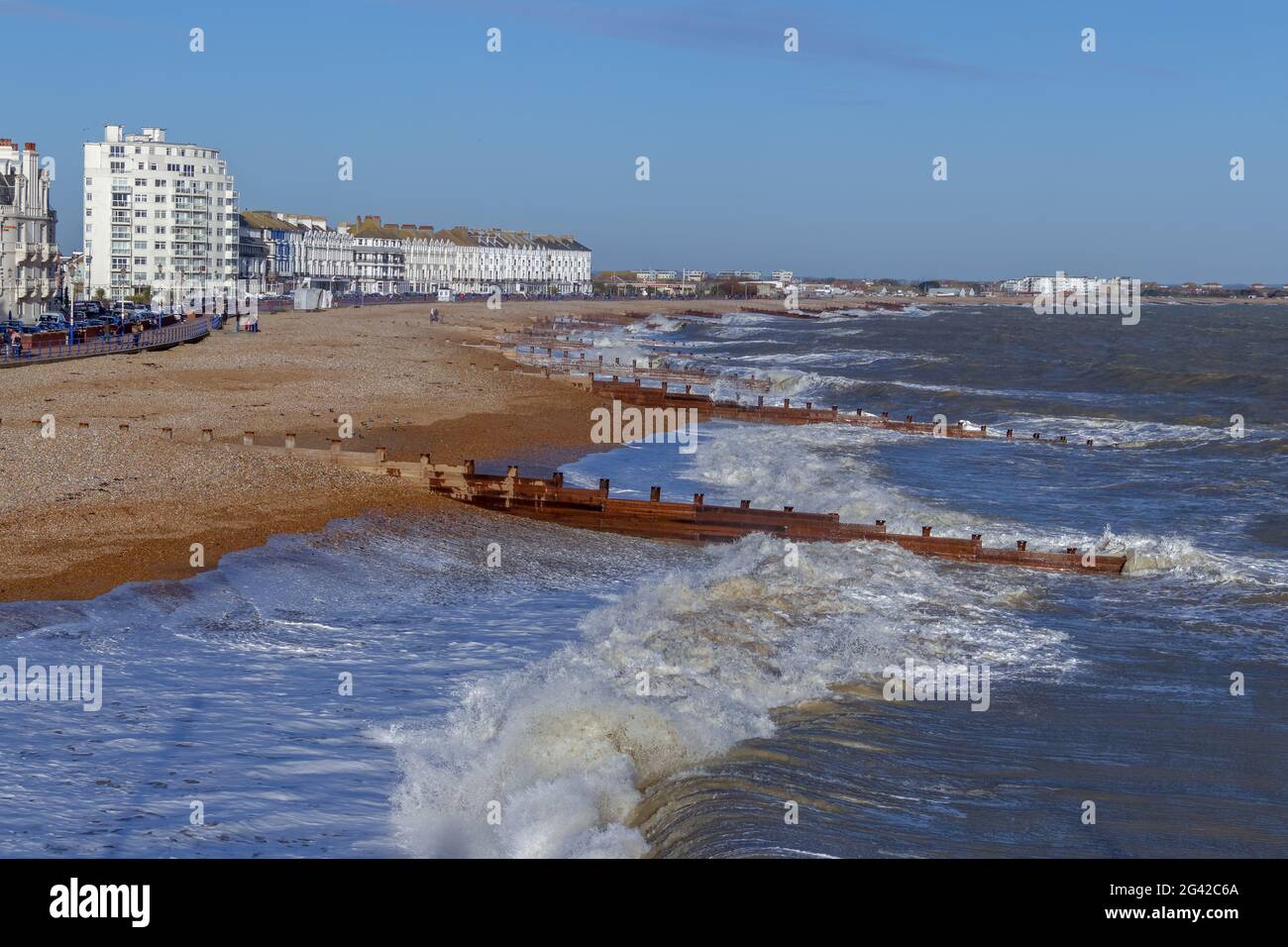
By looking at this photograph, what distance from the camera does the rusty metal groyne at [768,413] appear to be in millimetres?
33250

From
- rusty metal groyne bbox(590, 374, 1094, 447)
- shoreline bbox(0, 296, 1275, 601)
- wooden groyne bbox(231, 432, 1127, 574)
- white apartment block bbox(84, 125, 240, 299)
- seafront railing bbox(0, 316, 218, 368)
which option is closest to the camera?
shoreline bbox(0, 296, 1275, 601)

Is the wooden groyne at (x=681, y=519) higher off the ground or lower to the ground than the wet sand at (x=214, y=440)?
lower

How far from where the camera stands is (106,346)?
40500 mm

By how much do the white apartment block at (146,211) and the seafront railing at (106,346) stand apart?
53.7m

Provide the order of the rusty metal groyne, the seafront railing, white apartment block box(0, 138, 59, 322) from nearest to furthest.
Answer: the rusty metal groyne → the seafront railing → white apartment block box(0, 138, 59, 322)

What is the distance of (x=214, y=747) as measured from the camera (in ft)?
28.8

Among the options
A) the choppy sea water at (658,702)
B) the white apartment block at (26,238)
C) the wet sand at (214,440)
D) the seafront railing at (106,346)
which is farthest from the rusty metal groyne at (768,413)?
the white apartment block at (26,238)

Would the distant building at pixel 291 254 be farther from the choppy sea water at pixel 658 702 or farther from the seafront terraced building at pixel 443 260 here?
the choppy sea water at pixel 658 702

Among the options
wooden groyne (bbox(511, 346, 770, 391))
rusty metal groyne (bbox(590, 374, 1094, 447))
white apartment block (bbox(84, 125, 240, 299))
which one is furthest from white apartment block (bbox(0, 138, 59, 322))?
white apartment block (bbox(84, 125, 240, 299))

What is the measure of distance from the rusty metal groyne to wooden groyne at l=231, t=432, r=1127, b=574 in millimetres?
14513

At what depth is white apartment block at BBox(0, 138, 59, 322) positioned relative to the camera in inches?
2164

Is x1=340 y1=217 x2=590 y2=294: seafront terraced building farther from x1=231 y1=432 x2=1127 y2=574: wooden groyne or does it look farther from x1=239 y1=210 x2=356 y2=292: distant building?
x1=231 y1=432 x2=1127 y2=574: wooden groyne
